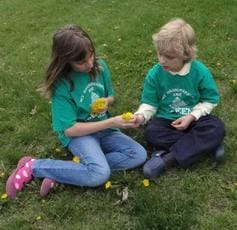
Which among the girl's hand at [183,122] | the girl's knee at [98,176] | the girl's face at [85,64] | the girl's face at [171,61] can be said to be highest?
the girl's face at [85,64]

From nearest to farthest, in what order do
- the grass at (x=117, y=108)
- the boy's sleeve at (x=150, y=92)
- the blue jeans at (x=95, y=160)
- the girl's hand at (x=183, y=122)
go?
the grass at (x=117, y=108) → the blue jeans at (x=95, y=160) → the girl's hand at (x=183, y=122) → the boy's sleeve at (x=150, y=92)

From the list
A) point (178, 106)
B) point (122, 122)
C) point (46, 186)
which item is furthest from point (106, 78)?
point (46, 186)

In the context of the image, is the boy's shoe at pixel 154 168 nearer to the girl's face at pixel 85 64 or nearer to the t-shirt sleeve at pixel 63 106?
the t-shirt sleeve at pixel 63 106

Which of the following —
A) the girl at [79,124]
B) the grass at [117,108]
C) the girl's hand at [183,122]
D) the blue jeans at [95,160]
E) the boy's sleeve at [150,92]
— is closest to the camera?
the grass at [117,108]

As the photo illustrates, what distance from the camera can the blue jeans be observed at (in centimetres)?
381

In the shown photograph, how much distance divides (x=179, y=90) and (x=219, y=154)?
Answer: 0.58 metres

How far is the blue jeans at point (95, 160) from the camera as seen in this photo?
3.81 meters

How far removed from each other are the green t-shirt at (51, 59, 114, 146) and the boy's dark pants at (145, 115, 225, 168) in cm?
44

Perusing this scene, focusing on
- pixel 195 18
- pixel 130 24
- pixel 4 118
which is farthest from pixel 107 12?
pixel 4 118

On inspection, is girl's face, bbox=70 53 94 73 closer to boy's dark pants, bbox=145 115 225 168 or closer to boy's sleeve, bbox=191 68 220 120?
boy's dark pants, bbox=145 115 225 168

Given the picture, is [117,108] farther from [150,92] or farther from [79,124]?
[79,124]

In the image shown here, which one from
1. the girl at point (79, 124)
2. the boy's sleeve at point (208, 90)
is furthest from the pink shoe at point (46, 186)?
the boy's sleeve at point (208, 90)

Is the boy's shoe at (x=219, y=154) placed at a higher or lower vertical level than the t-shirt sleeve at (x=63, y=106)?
lower

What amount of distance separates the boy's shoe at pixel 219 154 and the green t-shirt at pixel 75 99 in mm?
904
